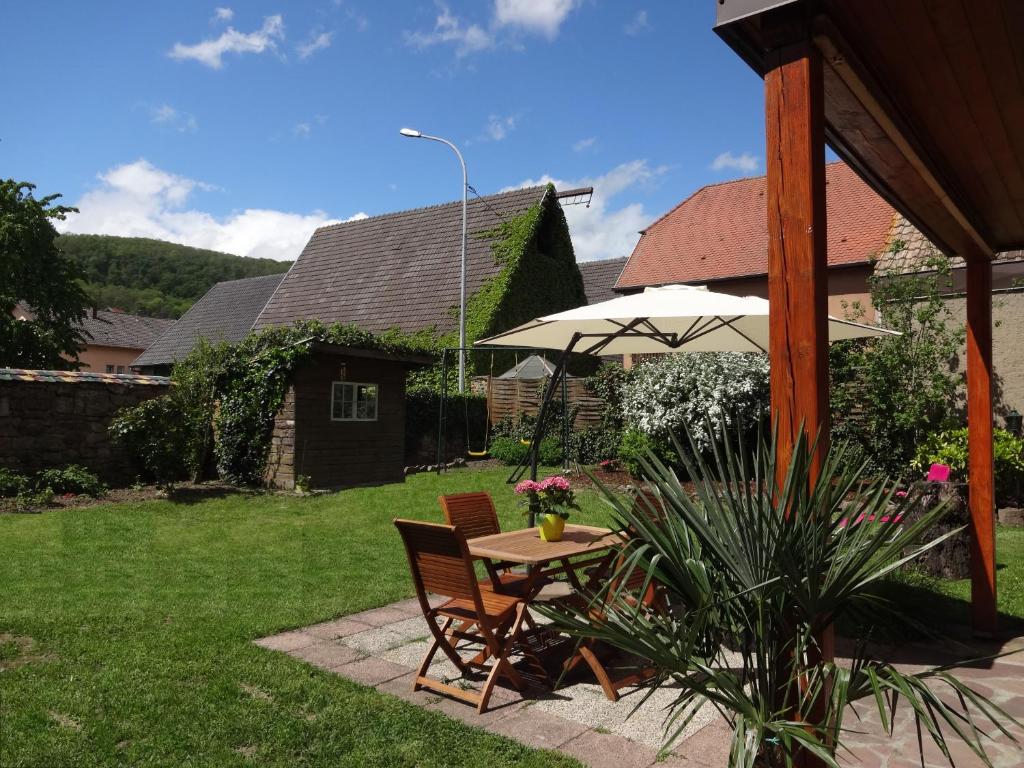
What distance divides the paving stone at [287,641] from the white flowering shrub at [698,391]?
28.0 feet

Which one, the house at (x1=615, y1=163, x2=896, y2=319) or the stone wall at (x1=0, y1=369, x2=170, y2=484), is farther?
the house at (x1=615, y1=163, x2=896, y2=319)

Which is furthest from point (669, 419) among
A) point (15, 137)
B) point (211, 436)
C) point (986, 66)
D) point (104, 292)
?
point (104, 292)

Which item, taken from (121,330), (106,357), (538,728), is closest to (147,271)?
(121,330)

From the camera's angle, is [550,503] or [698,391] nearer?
[550,503]

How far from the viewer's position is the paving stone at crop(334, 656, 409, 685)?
4.47 metres

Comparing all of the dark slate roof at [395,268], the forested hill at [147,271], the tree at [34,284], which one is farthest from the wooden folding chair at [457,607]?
the forested hill at [147,271]

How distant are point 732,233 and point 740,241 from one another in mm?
577

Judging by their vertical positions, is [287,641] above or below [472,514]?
below

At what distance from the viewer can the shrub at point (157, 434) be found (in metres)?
11.9


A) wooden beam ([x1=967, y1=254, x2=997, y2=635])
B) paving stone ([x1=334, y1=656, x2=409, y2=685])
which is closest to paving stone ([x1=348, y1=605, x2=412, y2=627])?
paving stone ([x1=334, y1=656, x2=409, y2=685])

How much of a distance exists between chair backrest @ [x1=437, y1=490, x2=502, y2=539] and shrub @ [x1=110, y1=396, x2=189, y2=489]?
7654 mm

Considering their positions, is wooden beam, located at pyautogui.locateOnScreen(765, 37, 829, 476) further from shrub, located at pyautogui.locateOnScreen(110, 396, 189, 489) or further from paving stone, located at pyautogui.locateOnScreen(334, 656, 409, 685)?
shrub, located at pyautogui.locateOnScreen(110, 396, 189, 489)

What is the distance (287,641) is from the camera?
514cm

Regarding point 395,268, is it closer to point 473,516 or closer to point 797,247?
point 473,516
